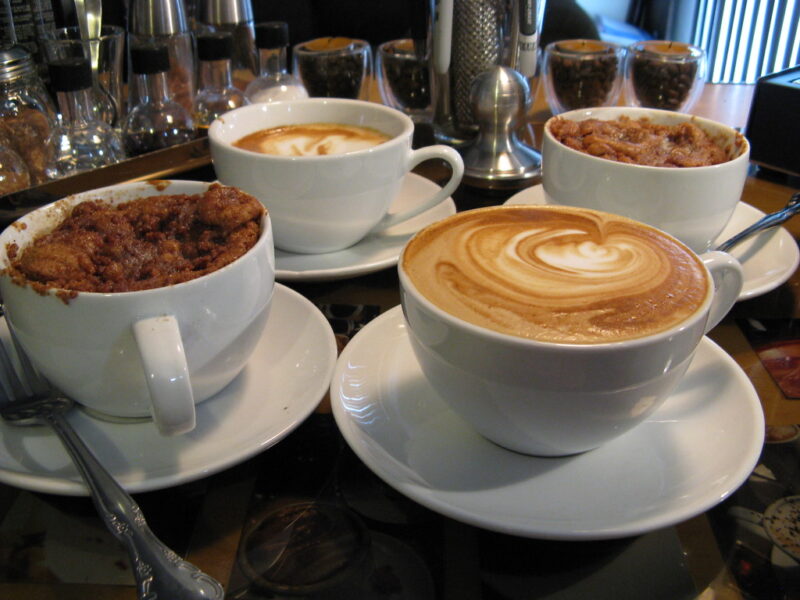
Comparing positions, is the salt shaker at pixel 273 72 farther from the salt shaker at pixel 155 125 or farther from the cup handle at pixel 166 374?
the cup handle at pixel 166 374

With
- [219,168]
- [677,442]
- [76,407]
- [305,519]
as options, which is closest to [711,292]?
[677,442]

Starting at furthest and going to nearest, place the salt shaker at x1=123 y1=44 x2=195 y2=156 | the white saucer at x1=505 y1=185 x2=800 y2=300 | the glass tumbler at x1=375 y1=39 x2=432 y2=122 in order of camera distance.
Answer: the glass tumbler at x1=375 y1=39 x2=432 y2=122 → the salt shaker at x1=123 y1=44 x2=195 y2=156 → the white saucer at x1=505 y1=185 x2=800 y2=300

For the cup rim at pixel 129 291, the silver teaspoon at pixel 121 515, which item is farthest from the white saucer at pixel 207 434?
the cup rim at pixel 129 291

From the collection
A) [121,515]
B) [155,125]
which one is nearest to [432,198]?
[155,125]

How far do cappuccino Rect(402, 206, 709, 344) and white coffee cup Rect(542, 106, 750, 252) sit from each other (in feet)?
0.72

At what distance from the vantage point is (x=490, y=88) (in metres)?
1.37

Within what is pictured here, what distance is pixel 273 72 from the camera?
175 centimetres

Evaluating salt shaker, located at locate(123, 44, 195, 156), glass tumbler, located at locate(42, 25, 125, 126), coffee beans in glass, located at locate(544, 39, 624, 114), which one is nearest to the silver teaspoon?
salt shaker, located at locate(123, 44, 195, 156)

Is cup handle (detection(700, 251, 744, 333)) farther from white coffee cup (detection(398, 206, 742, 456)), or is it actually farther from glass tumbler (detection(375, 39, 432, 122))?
glass tumbler (detection(375, 39, 432, 122))

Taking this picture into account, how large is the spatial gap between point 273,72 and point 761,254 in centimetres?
124

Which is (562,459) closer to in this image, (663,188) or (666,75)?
(663,188)

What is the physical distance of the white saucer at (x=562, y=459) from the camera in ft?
1.83

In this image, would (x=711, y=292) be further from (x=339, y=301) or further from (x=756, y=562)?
(x=339, y=301)

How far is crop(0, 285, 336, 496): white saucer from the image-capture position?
614mm
